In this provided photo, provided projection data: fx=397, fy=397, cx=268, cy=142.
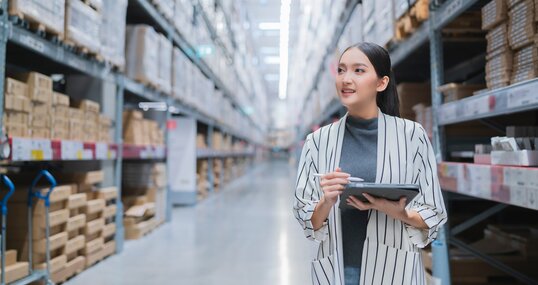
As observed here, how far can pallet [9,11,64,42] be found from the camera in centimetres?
239

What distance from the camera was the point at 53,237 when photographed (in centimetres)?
290

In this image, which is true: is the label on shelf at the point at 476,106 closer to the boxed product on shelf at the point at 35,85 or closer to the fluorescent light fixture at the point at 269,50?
the boxed product on shelf at the point at 35,85

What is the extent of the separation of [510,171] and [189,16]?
19.1ft

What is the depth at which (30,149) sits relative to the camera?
2.55 metres

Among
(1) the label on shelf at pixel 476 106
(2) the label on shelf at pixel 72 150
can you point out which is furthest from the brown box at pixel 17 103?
(1) the label on shelf at pixel 476 106

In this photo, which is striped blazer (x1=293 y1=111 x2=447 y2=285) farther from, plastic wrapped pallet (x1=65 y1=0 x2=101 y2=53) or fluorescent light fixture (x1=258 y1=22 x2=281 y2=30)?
fluorescent light fixture (x1=258 y1=22 x2=281 y2=30)

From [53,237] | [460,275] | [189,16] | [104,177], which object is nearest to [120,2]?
[104,177]

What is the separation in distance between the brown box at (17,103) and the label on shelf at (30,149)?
0.20 meters

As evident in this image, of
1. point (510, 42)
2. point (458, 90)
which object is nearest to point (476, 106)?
point (510, 42)

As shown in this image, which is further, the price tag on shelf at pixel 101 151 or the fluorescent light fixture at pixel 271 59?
the fluorescent light fixture at pixel 271 59

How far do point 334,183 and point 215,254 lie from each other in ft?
9.79

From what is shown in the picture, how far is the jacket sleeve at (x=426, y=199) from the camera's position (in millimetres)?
1206

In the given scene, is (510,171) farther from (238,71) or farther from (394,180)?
(238,71)

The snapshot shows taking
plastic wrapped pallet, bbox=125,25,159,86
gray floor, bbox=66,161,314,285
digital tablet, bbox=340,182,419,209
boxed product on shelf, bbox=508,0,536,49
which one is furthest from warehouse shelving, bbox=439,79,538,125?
plastic wrapped pallet, bbox=125,25,159,86
